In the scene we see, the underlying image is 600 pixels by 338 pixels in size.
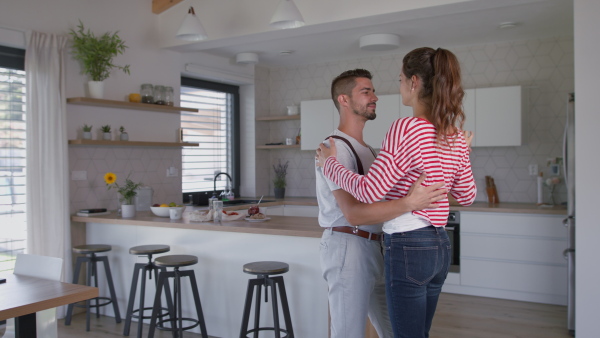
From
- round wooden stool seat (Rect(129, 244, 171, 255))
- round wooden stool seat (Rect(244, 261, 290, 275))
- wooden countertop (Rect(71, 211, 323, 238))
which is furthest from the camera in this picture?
round wooden stool seat (Rect(129, 244, 171, 255))

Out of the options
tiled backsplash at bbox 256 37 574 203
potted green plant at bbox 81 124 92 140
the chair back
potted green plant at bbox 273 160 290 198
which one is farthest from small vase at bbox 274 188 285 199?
the chair back

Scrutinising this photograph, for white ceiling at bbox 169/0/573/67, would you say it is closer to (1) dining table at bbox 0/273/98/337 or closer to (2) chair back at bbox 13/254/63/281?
(2) chair back at bbox 13/254/63/281

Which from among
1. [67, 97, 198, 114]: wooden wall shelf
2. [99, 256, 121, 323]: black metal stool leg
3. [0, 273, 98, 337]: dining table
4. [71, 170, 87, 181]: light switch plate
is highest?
[67, 97, 198, 114]: wooden wall shelf

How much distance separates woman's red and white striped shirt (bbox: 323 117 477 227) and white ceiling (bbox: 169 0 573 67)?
2.52 m

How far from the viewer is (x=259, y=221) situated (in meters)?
3.89

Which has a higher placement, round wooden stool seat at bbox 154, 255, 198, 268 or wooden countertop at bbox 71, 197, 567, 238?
wooden countertop at bbox 71, 197, 567, 238

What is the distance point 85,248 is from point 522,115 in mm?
3964

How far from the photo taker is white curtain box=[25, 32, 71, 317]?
4309 millimetres

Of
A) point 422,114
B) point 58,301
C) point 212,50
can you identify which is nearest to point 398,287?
point 422,114

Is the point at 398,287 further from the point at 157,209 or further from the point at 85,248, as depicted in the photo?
the point at 85,248

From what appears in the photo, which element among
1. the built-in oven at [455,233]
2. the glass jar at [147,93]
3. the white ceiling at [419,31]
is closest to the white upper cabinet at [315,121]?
the white ceiling at [419,31]

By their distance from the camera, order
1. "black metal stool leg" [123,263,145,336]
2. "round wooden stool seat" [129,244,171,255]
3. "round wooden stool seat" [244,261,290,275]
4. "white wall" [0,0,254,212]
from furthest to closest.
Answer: "white wall" [0,0,254,212] → "black metal stool leg" [123,263,145,336] → "round wooden stool seat" [129,244,171,255] → "round wooden stool seat" [244,261,290,275]

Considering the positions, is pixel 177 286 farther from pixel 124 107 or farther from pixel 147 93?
pixel 147 93

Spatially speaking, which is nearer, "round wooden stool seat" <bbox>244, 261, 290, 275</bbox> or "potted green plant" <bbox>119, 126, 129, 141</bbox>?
"round wooden stool seat" <bbox>244, 261, 290, 275</bbox>
